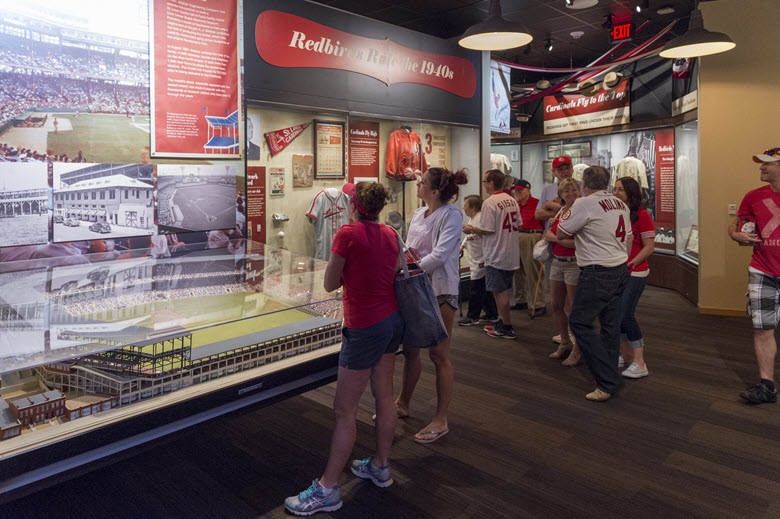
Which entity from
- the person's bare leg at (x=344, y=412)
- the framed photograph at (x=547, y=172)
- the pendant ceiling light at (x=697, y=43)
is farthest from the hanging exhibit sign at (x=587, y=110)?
the person's bare leg at (x=344, y=412)

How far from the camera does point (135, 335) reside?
2021mm

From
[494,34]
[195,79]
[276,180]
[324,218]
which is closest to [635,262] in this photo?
[494,34]

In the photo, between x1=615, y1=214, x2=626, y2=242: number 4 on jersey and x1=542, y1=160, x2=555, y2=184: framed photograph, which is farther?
x1=542, y1=160, x2=555, y2=184: framed photograph

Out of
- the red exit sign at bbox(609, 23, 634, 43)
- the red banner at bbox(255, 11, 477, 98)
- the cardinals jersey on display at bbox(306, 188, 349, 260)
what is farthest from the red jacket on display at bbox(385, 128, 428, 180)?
the red exit sign at bbox(609, 23, 634, 43)

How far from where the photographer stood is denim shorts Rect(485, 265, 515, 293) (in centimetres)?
533

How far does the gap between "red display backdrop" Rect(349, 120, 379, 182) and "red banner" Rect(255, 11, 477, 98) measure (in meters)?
0.51

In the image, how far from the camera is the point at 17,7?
322 centimetres

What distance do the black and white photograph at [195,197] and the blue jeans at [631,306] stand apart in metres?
3.03

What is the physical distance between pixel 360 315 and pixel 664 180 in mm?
7831

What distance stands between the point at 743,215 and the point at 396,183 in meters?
3.36

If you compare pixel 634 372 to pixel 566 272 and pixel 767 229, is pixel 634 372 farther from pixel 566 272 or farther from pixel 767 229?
pixel 767 229

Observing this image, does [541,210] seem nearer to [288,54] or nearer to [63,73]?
[288,54]

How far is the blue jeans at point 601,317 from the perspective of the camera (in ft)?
12.1

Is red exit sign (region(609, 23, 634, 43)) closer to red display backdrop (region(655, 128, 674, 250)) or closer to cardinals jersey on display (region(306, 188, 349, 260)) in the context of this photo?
red display backdrop (region(655, 128, 674, 250))
